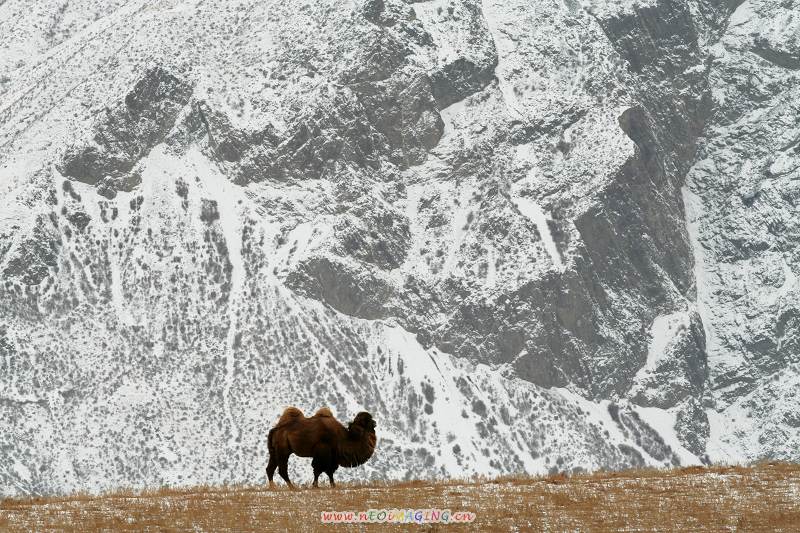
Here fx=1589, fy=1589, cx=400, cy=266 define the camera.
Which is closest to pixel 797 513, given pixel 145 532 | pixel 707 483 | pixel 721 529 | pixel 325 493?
pixel 721 529

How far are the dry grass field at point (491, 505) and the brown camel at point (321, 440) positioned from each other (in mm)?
624

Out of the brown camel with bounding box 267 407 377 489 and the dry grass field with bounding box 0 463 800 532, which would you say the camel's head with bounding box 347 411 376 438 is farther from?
the dry grass field with bounding box 0 463 800 532

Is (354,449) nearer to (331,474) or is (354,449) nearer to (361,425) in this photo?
(361,425)

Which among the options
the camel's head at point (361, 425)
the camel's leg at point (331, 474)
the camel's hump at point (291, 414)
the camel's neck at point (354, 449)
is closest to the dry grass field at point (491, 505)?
the camel's leg at point (331, 474)

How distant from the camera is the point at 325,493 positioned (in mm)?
28422

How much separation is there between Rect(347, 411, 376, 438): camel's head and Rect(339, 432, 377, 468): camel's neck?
104 millimetres

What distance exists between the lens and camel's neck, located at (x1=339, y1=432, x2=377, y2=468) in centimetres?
2975

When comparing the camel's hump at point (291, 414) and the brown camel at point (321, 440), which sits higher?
the camel's hump at point (291, 414)

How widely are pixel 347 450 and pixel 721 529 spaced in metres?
7.71

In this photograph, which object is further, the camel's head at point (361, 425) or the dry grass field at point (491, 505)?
the camel's head at point (361, 425)

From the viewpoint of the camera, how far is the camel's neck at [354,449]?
29750 millimetres

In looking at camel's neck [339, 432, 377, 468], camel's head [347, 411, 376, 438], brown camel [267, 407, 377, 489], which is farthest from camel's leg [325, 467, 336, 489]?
camel's head [347, 411, 376, 438]

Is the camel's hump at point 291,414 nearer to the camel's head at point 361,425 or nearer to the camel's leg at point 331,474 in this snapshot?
the camel's head at point 361,425

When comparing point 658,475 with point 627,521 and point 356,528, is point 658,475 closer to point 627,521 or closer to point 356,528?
point 627,521
